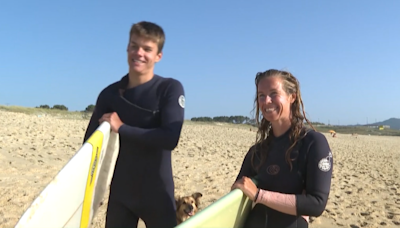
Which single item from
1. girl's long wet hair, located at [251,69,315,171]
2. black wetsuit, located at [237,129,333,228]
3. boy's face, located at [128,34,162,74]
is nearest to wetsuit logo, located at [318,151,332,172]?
black wetsuit, located at [237,129,333,228]

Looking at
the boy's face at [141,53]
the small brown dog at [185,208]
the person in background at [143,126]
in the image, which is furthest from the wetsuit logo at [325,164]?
the small brown dog at [185,208]

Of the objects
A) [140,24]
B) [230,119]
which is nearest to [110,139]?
[140,24]

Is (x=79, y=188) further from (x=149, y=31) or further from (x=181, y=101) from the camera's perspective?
(x=149, y=31)

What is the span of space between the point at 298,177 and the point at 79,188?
3.35 ft

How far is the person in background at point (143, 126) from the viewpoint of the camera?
1824 millimetres

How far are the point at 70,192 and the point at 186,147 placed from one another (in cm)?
1057

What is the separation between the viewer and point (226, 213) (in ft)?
5.02

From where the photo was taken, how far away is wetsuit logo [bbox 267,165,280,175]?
5.32 feet

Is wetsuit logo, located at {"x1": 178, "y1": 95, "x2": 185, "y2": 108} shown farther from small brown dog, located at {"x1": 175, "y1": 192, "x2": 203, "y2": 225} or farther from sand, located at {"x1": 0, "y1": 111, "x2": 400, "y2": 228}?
sand, located at {"x1": 0, "y1": 111, "x2": 400, "y2": 228}

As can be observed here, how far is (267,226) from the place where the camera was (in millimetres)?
1612

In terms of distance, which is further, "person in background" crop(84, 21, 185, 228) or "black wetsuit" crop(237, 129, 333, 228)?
"person in background" crop(84, 21, 185, 228)

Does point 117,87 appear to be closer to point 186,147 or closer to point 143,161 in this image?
point 143,161

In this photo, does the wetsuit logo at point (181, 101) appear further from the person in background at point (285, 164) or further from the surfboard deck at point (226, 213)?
the surfboard deck at point (226, 213)

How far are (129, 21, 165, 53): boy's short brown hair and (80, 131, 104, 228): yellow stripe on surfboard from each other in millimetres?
554
